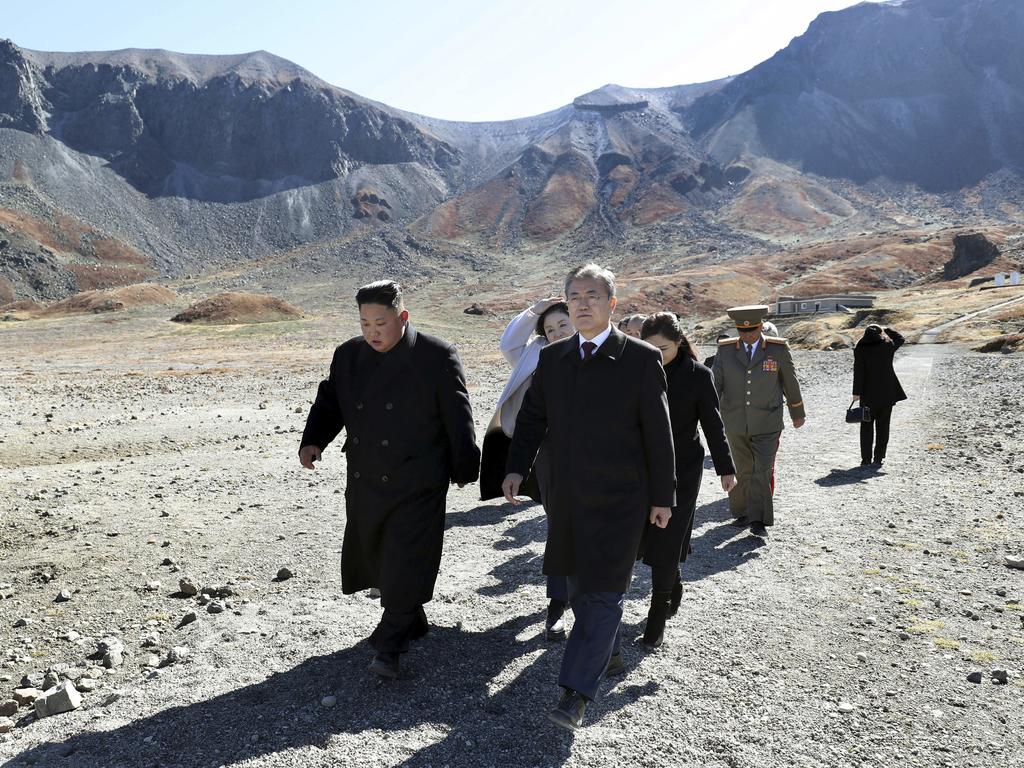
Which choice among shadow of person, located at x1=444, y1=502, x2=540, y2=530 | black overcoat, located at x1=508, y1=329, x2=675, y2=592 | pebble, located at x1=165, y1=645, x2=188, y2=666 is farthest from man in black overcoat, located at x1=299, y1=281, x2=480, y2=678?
shadow of person, located at x1=444, y1=502, x2=540, y2=530

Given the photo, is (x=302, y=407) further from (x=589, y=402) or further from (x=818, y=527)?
(x=589, y=402)

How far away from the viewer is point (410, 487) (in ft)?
12.9

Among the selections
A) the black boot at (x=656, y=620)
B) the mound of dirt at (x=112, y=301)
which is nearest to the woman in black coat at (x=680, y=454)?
the black boot at (x=656, y=620)

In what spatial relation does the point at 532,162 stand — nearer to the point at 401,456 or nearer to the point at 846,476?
the point at 846,476

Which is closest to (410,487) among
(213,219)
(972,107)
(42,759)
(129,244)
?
(42,759)

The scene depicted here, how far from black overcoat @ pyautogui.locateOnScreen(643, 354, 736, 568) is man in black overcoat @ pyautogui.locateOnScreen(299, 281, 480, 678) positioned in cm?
118

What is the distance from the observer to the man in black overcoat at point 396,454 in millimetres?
3908

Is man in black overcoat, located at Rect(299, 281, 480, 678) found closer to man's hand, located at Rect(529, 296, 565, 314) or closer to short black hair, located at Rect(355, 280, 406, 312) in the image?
short black hair, located at Rect(355, 280, 406, 312)

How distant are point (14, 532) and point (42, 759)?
4439 mm

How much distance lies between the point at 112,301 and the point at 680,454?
60.3 m

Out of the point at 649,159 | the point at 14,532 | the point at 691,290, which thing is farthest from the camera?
the point at 649,159

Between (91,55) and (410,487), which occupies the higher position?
(91,55)

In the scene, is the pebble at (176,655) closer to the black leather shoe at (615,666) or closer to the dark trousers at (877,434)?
the black leather shoe at (615,666)

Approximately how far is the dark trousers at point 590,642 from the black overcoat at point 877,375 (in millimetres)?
7694
